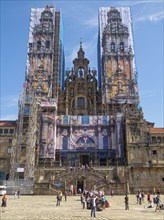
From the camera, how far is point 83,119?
6775cm

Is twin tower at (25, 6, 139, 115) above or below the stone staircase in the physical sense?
above

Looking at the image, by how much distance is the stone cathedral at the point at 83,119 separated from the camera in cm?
5556

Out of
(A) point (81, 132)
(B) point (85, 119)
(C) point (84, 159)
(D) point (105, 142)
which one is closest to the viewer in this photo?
(C) point (84, 159)

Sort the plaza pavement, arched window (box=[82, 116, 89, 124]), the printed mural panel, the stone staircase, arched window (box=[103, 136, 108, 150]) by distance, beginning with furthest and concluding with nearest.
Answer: arched window (box=[82, 116, 89, 124]) < arched window (box=[103, 136, 108, 150]) < the printed mural panel < the stone staircase < the plaza pavement

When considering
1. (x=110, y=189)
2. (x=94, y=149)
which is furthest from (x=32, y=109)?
(x=110, y=189)

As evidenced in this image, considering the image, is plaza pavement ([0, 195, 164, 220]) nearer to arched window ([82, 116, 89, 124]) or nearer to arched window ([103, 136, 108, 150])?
arched window ([103, 136, 108, 150])

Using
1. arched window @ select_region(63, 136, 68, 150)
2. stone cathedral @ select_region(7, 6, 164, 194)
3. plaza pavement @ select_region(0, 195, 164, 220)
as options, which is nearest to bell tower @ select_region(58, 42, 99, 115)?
stone cathedral @ select_region(7, 6, 164, 194)

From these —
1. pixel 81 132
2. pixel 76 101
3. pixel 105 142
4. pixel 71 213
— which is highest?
pixel 76 101

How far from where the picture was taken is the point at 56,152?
6475 cm

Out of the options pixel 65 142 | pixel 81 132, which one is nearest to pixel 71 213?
pixel 65 142

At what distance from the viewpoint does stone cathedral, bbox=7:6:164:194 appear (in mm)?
55562

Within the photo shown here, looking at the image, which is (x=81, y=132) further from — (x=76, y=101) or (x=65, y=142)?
(x=76, y=101)

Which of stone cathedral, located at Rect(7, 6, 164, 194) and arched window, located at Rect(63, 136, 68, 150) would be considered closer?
stone cathedral, located at Rect(7, 6, 164, 194)

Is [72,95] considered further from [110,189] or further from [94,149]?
[110,189]
